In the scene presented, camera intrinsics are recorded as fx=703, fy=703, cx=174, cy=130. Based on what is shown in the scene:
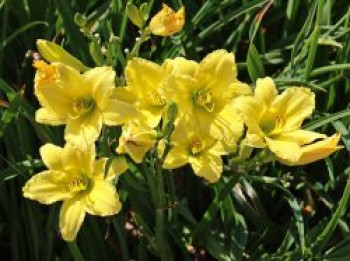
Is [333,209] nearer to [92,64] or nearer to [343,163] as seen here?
[343,163]

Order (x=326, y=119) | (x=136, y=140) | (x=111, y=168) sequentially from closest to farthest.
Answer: (x=136, y=140) → (x=111, y=168) → (x=326, y=119)

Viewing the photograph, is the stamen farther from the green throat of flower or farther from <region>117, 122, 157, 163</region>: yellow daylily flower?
the green throat of flower

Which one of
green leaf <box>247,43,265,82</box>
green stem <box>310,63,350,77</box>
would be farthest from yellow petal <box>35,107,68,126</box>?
green stem <box>310,63,350,77</box>

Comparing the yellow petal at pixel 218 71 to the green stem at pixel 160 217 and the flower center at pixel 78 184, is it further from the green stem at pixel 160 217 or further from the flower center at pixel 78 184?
the flower center at pixel 78 184

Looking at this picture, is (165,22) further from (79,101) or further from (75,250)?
(75,250)

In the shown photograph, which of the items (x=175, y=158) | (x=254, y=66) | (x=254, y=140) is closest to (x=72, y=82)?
(x=175, y=158)

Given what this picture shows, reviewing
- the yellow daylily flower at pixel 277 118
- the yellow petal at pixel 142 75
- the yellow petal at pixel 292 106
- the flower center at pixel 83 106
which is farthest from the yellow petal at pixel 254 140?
the flower center at pixel 83 106
